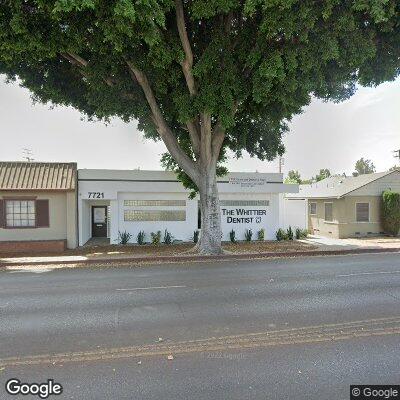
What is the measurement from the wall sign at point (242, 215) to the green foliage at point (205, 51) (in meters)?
6.49

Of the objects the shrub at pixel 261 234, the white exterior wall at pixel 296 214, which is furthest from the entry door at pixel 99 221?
the white exterior wall at pixel 296 214

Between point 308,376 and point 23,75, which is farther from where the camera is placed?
point 23,75

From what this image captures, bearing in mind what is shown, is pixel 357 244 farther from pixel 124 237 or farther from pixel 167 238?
pixel 124 237

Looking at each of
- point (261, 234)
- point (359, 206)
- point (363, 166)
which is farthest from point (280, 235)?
point (363, 166)

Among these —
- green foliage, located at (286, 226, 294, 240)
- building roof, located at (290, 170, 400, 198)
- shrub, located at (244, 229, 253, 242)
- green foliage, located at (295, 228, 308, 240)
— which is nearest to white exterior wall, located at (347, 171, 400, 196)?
building roof, located at (290, 170, 400, 198)

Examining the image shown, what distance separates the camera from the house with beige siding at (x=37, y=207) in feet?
52.4

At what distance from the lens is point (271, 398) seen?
3.38m

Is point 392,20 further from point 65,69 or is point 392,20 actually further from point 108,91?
point 65,69

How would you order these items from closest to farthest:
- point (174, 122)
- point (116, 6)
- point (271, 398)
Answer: point (271, 398), point (116, 6), point (174, 122)

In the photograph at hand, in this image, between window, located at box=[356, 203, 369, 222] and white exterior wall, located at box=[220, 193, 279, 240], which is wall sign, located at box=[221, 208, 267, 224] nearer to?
white exterior wall, located at box=[220, 193, 279, 240]

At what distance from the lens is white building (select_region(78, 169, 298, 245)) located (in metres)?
17.8

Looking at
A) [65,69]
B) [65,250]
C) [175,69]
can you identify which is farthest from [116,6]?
[65,250]

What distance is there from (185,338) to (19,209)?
14736mm

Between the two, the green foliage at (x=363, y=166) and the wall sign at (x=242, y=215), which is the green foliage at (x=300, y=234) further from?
the green foliage at (x=363, y=166)
